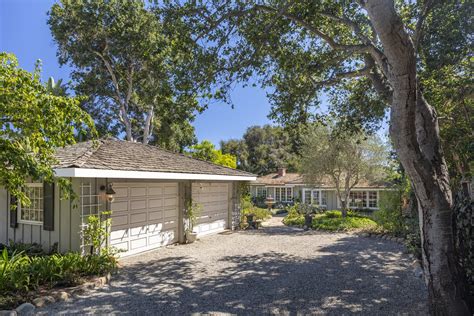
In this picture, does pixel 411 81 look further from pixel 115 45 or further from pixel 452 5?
pixel 115 45

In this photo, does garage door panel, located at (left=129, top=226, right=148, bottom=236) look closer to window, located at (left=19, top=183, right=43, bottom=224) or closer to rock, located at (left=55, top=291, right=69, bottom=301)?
window, located at (left=19, top=183, right=43, bottom=224)

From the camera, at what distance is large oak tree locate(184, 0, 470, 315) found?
459 centimetres

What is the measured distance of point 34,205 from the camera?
9.78 m

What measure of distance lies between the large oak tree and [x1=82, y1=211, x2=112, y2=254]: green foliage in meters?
4.99

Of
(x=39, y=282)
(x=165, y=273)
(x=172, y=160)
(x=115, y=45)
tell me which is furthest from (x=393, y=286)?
(x=115, y=45)

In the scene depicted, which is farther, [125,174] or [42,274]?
[125,174]

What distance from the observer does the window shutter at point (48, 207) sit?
29.5 ft

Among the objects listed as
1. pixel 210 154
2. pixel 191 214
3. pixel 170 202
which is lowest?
pixel 191 214

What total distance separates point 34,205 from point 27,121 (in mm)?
5888

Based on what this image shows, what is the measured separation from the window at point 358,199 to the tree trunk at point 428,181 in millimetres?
22784

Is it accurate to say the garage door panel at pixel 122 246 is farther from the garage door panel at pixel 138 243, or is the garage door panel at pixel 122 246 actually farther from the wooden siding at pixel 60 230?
the wooden siding at pixel 60 230

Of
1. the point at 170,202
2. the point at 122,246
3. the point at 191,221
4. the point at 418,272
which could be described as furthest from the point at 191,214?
the point at 418,272

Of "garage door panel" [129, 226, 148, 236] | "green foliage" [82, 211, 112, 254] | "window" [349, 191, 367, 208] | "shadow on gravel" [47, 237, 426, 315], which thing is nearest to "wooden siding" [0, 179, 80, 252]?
"green foliage" [82, 211, 112, 254]

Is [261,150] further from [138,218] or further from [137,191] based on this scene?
[138,218]
